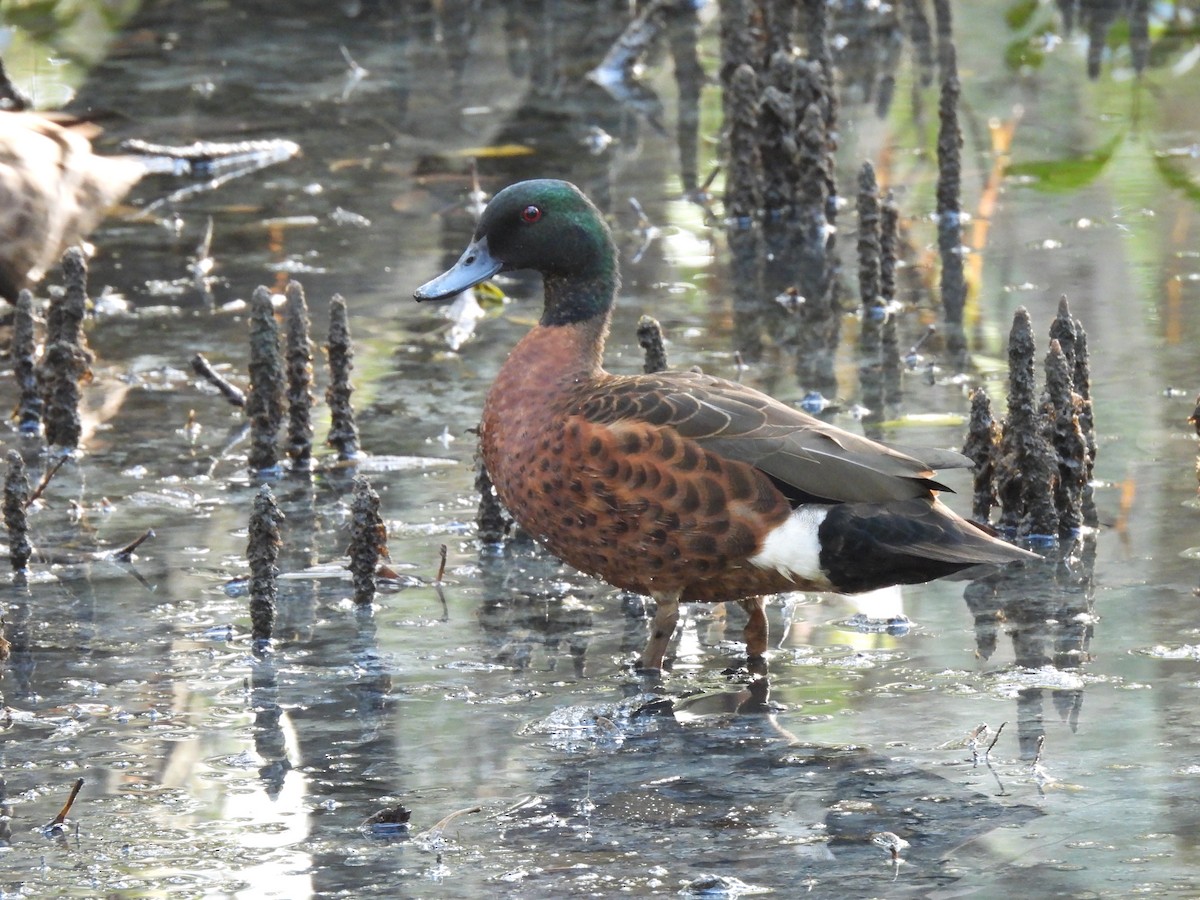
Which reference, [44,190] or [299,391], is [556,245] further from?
[44,190]

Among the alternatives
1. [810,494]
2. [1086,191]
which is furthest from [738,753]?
[1086,191]

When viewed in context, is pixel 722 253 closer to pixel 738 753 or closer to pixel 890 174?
pixel 890 174

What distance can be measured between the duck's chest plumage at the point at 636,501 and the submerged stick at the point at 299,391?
5.30 ft

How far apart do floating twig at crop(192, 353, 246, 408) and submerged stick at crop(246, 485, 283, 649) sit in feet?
6.64

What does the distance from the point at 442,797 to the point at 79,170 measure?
4798 mm

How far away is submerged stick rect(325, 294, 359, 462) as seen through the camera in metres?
6.25

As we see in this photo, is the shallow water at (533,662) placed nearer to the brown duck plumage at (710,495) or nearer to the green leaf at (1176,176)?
the green leaf at (1176,176)

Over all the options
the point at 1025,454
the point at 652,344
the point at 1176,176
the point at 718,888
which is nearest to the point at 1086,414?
the point at 1025,454

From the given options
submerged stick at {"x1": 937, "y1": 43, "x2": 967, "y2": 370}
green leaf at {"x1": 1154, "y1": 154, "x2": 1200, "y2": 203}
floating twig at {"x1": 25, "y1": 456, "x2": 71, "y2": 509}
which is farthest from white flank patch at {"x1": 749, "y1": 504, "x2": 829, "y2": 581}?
green leaf at {"x1": 1154, "y1": 154, "x2": 1200, "y2": 203}

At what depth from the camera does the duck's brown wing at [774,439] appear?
4.53 metres

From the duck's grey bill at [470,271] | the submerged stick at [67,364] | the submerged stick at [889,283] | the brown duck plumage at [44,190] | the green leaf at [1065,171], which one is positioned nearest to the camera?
the duck's grey bill at [470,271]

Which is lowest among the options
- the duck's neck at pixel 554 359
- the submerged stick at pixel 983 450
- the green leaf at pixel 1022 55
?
the submerged stick at pixel 983 450

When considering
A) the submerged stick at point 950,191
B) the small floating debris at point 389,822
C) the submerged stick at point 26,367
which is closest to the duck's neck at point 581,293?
the small floating debris at point 389,822

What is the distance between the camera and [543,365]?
5.00 meters
